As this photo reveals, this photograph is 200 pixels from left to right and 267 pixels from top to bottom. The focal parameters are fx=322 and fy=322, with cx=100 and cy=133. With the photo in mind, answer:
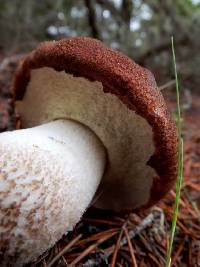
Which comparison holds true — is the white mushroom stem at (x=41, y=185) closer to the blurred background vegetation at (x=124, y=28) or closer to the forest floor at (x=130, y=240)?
the forest floor at (x=130, y=240)

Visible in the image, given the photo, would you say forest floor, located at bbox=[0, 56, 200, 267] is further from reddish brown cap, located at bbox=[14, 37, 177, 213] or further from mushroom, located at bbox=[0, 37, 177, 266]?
reddish brown cap, located at bbox=[14, 37, 177, 213]

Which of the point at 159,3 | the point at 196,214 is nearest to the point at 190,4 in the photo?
the point at 159,3

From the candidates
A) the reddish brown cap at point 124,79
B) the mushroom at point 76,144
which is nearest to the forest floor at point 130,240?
the mushroom at point 76,144

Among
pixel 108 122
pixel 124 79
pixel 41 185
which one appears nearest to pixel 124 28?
pixel 108 122

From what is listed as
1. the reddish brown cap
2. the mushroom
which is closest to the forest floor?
the mushroom

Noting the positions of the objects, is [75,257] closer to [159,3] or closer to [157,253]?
[157,253]

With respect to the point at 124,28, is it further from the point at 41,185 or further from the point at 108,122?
the point at 41,185
